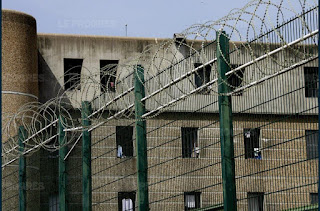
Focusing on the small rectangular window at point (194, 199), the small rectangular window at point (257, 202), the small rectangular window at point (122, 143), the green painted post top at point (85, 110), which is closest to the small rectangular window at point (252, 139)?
the small rectangular window at point (257, 202)

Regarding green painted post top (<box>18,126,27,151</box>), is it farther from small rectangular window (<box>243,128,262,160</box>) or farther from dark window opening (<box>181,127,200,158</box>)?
small rectangular window (<box>243,128,262,160</box>)

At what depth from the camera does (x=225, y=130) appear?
32.8 feet

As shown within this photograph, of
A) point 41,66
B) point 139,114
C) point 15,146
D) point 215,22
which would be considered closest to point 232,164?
point 215,22

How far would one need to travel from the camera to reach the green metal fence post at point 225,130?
984cm

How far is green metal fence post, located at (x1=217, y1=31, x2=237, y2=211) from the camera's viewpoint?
32.3 feet

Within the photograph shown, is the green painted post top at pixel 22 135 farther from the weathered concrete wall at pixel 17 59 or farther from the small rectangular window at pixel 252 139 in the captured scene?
the weathered concrete wall at pixel 17 59

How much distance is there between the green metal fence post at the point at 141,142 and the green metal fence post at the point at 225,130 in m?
2.24

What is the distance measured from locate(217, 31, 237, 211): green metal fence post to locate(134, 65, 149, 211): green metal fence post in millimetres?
2243

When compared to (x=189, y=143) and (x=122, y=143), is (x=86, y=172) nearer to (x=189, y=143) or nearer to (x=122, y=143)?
(x=122, y=143)

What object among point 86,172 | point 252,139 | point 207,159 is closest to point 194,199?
point 86,172

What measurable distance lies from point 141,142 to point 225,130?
2.55 m

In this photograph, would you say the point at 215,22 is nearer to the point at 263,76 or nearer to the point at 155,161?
the point at 263,76

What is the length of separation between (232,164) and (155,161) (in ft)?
57.2

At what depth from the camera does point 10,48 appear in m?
27.1
